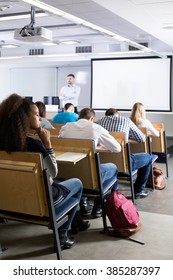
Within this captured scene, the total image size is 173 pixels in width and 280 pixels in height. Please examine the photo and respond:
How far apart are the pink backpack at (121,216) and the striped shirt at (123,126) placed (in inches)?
46.7

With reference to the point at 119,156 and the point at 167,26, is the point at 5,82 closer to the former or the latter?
the point at 167,26

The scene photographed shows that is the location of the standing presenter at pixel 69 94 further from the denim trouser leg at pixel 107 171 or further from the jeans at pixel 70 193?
the jeans at pixel 70 193

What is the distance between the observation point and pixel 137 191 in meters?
4.60

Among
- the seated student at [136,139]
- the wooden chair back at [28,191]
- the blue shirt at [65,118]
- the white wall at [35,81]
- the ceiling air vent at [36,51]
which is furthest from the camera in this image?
the white wall at [35,81]

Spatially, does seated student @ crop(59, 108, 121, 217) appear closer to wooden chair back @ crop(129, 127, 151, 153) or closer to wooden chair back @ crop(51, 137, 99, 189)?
wooden chair back @ crop(51, 137, 99, 189)

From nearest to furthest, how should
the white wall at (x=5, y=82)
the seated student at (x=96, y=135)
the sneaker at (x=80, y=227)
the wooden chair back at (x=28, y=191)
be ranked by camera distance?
the wooden chair back at (x=28, y=191) < the sneaker at (x=80, y=227) < the seated student at (x=96, y=135) < the white wall at (x=5, y=82)

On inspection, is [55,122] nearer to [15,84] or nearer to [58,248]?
[58,248]

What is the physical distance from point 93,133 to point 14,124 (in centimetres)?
117

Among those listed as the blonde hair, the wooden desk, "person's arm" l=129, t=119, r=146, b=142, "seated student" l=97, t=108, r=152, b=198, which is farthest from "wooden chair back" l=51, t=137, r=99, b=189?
the blonde hair

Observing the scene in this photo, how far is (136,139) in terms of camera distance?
15.1 ft

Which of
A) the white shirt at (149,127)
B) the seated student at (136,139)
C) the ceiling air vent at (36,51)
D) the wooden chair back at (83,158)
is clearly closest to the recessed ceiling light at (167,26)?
the white shirt at (149,127)

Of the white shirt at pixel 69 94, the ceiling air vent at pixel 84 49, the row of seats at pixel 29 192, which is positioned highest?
the ceiling air vent at pixel 84 49

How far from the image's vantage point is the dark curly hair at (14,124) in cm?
260

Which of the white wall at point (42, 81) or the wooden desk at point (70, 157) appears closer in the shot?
the wooden desk at point (70, 157)
